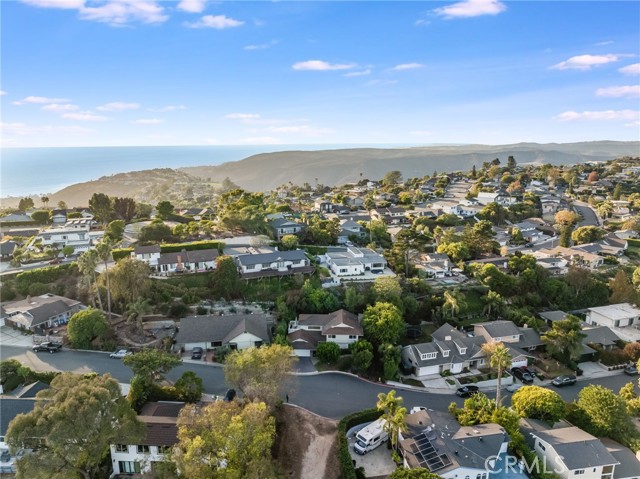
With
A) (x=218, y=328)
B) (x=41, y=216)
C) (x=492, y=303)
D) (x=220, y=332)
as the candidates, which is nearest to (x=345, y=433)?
(x=220, y=332)

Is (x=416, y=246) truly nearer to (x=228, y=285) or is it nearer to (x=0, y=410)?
(x=228, y=285)

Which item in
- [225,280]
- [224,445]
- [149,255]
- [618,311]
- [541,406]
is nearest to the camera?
[224,445]

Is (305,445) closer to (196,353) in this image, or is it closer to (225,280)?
(196,353)

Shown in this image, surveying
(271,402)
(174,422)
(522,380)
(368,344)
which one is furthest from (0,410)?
(522,380)

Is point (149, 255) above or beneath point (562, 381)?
above

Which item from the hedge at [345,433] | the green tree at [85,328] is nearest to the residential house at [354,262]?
the hedge at [345,433]

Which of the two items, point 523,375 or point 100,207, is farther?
point 100,207

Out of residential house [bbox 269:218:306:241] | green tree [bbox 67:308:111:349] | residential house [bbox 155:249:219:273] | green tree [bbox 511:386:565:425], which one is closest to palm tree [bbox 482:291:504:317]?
green tree [bbox 511:386:565:425]
